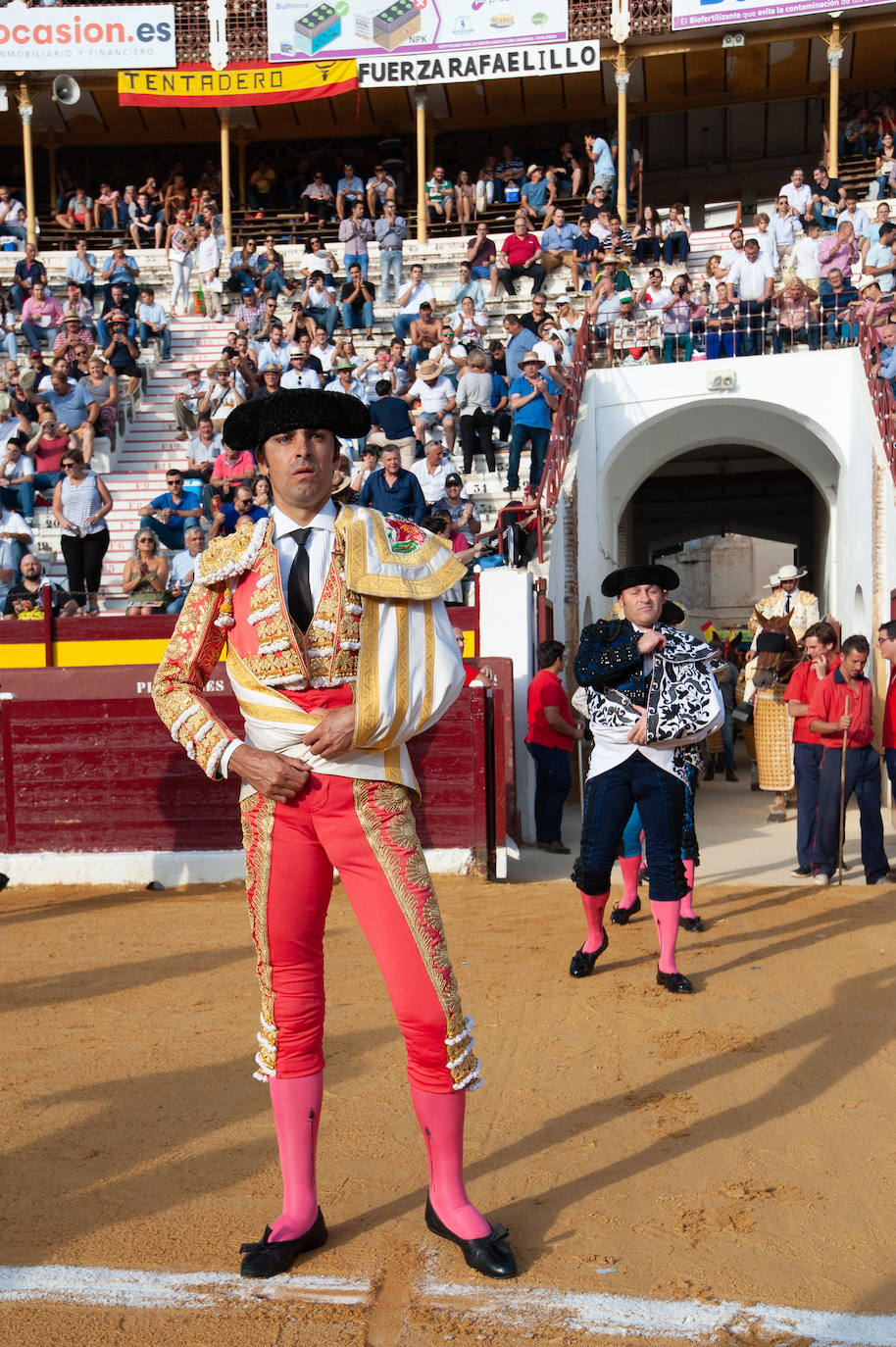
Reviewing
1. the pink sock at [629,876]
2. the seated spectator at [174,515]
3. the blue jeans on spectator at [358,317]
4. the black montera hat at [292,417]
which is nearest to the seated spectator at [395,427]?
the seated spectator at [174,515]

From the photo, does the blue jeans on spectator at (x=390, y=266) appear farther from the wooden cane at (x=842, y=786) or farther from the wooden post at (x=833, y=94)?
the wooden cane at (x=842, y=786)

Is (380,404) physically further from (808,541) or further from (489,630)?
(808,541)

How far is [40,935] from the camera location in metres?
6.49

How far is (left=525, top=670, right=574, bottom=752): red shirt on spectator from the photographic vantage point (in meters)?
8.60

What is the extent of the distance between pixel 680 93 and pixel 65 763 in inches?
729

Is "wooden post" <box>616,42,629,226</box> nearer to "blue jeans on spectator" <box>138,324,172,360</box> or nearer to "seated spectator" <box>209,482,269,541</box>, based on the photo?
"blue jeans on spectator" <box>138,324,172,360</box>

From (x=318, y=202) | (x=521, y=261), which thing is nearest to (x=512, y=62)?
(x=318, y=202)

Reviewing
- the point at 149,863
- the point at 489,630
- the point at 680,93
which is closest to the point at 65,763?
the point at 149,863

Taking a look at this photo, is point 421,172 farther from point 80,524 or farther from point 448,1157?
point 448,1157

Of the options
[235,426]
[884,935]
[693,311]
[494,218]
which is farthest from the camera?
[494,218]

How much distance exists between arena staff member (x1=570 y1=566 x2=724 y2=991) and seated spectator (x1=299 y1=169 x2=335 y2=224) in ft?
55.9

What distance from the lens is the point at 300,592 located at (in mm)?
2799

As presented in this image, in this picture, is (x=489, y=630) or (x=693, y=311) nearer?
(x=489, y=630)

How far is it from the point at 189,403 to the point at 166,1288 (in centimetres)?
1361
